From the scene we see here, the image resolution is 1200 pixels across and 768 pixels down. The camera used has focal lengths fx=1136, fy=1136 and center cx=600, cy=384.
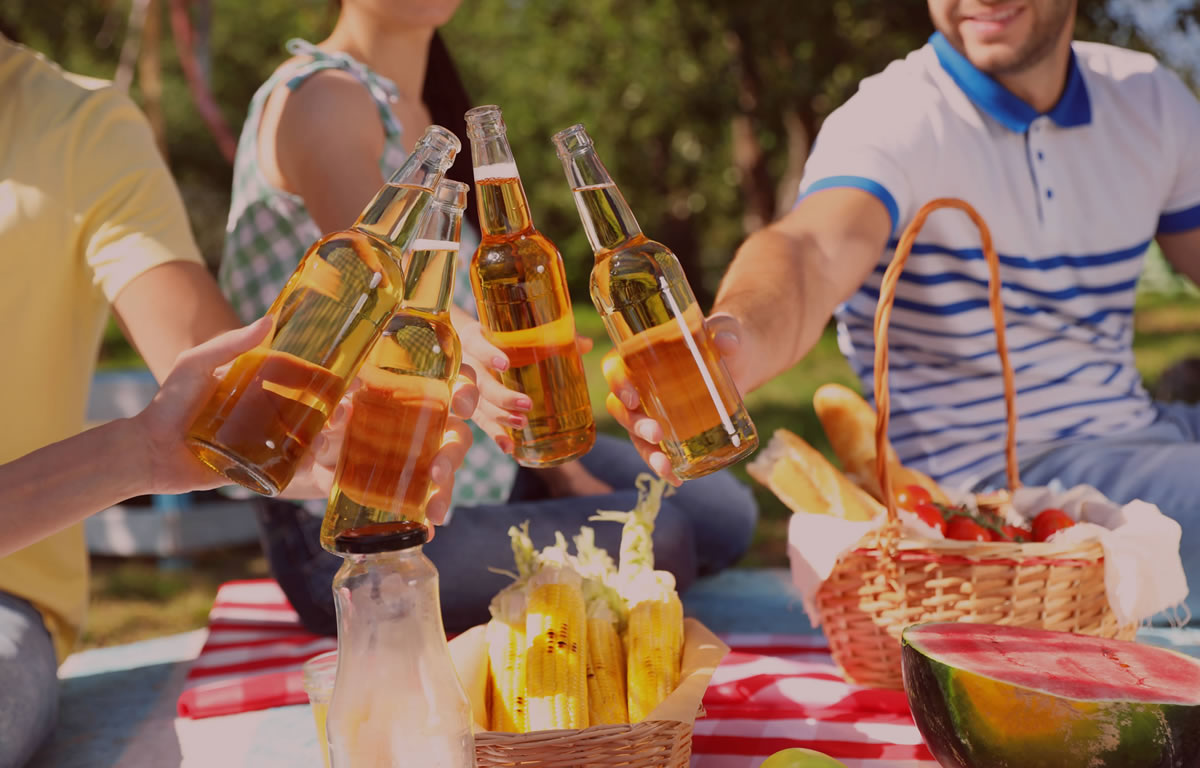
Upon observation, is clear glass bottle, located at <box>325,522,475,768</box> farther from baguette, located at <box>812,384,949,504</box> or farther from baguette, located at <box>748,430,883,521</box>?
baguette, located at <box>812,384,949,504</box>

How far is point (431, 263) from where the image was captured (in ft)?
3.91

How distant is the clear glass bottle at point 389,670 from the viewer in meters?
1.08

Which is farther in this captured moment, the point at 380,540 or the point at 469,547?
the point at 469,547

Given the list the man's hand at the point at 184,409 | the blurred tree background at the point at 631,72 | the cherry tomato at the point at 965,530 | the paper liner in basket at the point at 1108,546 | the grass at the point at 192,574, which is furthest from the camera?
the blurred tree background at the point at 631,72

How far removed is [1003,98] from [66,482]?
1817 mm

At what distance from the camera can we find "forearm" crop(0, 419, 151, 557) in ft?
4.14

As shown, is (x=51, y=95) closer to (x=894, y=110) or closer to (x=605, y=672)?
(x=605, y=672)

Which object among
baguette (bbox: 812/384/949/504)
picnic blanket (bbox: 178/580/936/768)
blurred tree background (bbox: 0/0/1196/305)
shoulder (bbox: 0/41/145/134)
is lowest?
picnic blanket (bbox: 178/580/936/768)

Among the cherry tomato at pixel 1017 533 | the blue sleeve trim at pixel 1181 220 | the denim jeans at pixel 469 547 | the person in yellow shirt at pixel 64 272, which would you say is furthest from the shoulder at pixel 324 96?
the blue sleeve trim at pixel 1181 220

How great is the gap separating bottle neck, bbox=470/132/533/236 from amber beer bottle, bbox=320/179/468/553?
0.09 m

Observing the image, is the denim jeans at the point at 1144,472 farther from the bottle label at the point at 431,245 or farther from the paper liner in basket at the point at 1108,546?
the bottle label at the point at 431,245

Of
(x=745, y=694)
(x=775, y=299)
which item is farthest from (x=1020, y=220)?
(x=745, y=694)

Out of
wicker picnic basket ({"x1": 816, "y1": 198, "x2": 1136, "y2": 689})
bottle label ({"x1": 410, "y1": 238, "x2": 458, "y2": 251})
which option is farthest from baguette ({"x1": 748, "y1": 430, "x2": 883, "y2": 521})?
bottle label ({"x1": 410, "y1": 238, "x2": 458, "y2": 251})

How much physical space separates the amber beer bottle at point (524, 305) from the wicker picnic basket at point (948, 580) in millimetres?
480
